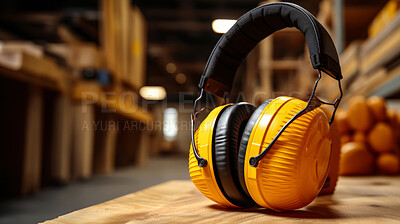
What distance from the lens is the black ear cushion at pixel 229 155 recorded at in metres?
0.67

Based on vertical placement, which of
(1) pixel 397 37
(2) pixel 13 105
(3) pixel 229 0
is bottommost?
(2) pixel 13 105

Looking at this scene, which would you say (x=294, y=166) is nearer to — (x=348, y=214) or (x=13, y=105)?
(x=348, y=214)

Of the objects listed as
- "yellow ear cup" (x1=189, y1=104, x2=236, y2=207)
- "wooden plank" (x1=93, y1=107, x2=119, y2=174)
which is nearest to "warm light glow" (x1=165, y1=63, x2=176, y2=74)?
"wooden plank" (x1=93, y1=107, x2=119, y2=174)

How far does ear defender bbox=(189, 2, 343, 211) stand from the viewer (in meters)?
0.62

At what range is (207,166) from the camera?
0.69 meters

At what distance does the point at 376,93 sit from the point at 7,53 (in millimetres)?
2257

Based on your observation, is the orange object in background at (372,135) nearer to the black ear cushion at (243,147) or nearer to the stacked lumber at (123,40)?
the black ear cushion at (243,147)

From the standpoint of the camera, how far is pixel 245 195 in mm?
712

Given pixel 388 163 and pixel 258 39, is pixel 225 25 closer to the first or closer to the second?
pixel 258 39

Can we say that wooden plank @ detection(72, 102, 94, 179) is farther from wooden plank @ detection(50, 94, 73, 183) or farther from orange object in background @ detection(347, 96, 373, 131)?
orange object in background @ detection(347, 96, 373, 131)

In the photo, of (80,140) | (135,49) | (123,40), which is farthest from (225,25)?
(135,49)

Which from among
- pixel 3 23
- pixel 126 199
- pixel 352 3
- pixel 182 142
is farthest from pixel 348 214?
pixel 182 142

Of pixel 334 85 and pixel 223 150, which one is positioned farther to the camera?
pixel 334 85

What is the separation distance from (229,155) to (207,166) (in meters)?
0.05
